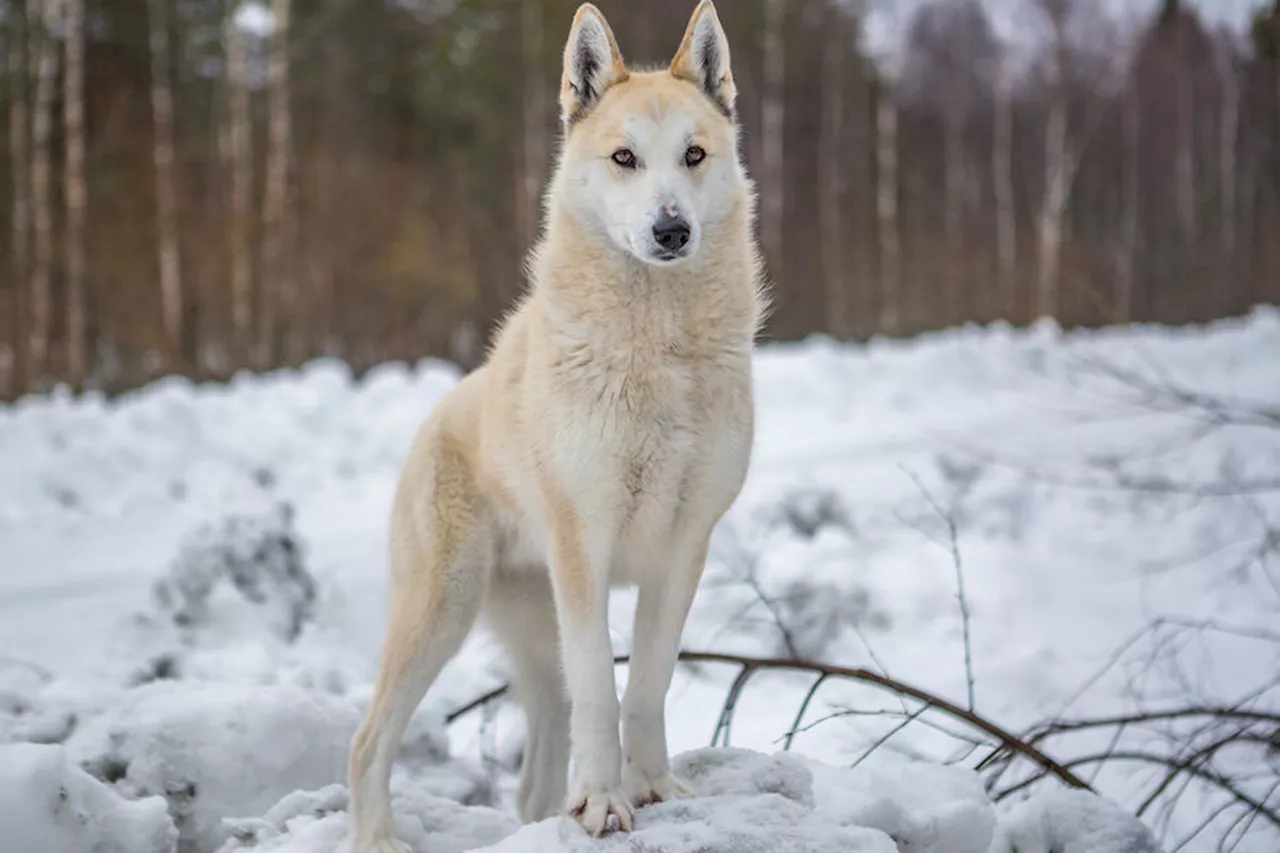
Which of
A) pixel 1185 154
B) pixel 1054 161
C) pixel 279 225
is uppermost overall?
pixel 1054 161

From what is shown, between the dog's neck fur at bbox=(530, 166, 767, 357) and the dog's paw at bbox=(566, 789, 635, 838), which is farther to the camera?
the dog's neck fur at bbox=(530, 166, 767, 357)

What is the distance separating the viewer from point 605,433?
266 cm

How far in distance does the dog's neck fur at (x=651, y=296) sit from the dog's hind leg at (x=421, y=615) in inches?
23.7

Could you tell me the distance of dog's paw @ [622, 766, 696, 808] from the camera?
2.68m

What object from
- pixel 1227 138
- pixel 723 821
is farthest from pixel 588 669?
pixel 1227 138

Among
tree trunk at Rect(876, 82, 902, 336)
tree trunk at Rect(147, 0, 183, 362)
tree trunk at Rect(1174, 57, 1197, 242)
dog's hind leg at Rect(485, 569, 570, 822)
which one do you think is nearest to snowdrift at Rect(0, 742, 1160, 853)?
dog's hind leg at Rect(485, 569, 570, 822)

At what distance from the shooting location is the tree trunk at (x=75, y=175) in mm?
12922

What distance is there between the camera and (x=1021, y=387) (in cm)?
1206

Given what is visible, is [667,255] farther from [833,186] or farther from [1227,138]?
[833,186]

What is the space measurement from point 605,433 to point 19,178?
1277 centimetres

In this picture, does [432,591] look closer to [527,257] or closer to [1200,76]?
[527,257]

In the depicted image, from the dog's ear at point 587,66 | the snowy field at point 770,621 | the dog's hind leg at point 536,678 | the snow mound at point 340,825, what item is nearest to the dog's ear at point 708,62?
the dog's ear at point 587,66

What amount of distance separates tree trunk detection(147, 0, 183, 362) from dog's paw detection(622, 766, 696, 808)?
12816mm

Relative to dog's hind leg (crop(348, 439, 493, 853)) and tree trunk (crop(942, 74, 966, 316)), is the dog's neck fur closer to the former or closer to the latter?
dog's hind leg (crop(348, 439, 493, 853))
